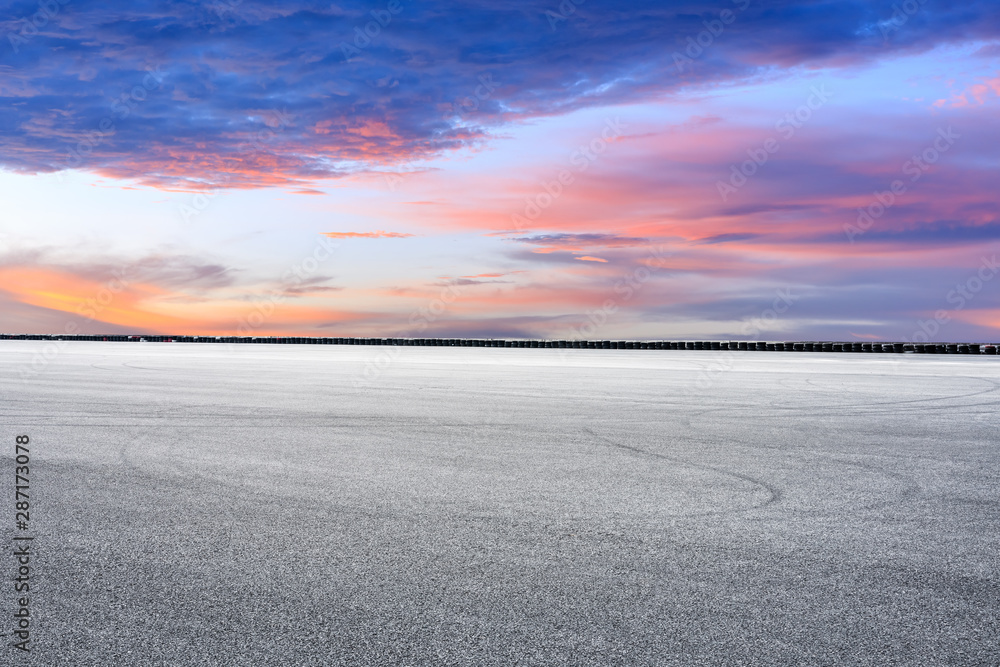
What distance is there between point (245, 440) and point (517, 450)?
3.51m

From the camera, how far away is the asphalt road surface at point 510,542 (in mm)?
4047

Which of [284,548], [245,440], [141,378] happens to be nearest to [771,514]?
[284,548]

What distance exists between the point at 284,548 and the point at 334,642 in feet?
5.70

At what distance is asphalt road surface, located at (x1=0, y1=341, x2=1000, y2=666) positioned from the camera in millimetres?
4047

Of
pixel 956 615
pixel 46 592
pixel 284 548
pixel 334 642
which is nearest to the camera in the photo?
pixel 334 642

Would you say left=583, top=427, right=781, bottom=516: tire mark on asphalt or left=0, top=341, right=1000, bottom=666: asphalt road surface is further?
left=583, top=427, right=781, bottom=516: tire mark on asphalt

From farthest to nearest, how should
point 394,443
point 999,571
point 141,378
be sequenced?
point 141,378
point 394,443
point 999,571

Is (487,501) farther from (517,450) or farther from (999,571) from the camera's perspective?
(999,571)

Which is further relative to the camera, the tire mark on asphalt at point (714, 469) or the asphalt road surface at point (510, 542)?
the tire mark on asphalt at point (714, 469)

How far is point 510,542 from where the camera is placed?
18.9 ft

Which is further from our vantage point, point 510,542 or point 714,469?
point 714,469

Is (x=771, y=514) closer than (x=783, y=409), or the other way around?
(x=771, y=514)

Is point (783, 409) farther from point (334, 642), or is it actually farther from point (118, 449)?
point (334, 642)

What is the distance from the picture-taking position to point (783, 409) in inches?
590
